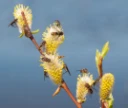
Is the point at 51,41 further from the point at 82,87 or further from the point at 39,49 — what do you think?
the point at 82,87

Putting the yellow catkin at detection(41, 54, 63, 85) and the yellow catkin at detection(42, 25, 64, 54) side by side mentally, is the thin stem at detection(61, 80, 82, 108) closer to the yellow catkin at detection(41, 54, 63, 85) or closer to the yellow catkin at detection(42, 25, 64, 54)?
the yellow catkin at detection(41, 54, 63, 85)

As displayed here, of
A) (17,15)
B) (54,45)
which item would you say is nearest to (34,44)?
(54,45)

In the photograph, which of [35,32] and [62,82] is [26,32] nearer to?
[35,32]

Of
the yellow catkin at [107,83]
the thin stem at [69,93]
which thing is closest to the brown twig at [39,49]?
the thin stem at [69,93]

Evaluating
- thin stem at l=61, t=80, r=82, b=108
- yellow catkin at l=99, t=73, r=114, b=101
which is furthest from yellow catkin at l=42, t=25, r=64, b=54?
yellow catkin at l=99, t=73, r=114, b=101

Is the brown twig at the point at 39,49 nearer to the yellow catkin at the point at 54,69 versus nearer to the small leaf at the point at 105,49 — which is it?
the yellow catkin at the point at 54,69

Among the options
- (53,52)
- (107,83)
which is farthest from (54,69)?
(107,83)
